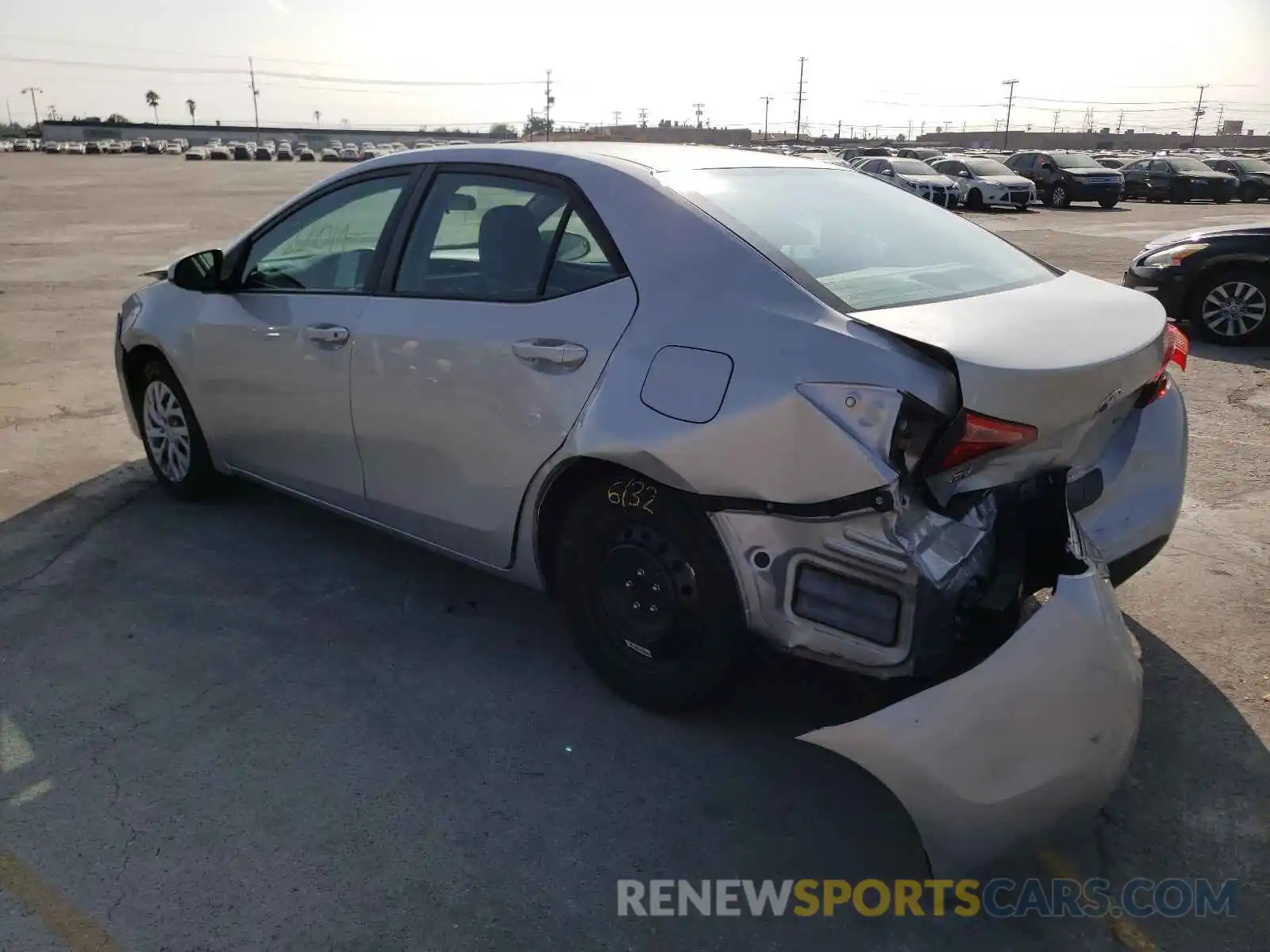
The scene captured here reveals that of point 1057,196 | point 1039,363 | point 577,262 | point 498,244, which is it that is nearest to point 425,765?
point 577,262

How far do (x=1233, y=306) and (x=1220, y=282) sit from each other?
248 millimetres

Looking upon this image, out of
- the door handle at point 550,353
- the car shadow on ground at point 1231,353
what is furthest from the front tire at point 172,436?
→ the car shadow on ground at point 1231,353

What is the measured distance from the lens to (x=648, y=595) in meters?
3.06

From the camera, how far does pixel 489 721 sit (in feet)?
10.6

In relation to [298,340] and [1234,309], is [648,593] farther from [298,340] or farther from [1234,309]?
[1234,309]

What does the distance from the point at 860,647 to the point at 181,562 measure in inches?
124

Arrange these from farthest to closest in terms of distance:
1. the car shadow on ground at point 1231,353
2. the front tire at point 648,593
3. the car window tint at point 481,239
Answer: the car shadow on ground at point 1231,353, the car window tint at point 481,239, the front tire at point 648,593

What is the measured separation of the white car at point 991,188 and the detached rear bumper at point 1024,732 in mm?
27830

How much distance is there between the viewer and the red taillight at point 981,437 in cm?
242

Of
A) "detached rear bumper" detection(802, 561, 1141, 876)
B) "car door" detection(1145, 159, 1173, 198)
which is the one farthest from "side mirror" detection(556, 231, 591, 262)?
"car door" detection(1145, 159, 1173, 198)

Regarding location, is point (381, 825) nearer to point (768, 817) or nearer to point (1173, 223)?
point (768, 817)

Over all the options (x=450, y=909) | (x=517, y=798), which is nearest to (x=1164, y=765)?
(x=517, y=798)

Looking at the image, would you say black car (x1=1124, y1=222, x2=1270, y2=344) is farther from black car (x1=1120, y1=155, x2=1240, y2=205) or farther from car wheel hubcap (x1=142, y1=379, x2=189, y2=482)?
black car (x1=1120, y1=155, x2=1240, y2=205)

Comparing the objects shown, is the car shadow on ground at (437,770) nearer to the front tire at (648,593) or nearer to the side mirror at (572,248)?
the front tire at (648,593)
